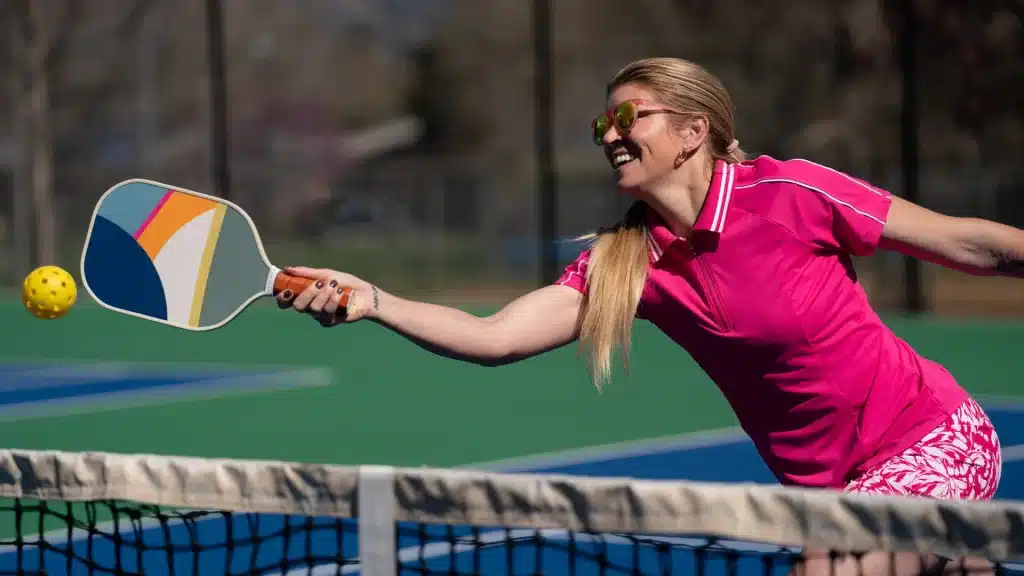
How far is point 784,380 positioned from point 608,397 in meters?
7.24

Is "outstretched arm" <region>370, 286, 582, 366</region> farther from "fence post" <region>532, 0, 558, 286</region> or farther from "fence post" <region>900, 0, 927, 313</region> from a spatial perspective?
"fence post" <region>532, 0, 558, 286</region>

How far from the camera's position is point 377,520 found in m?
3.25

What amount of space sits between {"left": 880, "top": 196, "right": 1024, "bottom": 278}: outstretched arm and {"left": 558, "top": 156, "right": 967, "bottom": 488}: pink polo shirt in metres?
0.06

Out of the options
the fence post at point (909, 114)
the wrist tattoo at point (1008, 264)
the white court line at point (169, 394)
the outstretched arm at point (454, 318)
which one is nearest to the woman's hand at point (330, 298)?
the outstretched arm at point (454, 318)

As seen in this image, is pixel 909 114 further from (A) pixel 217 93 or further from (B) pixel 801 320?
(B) pixel 801 320

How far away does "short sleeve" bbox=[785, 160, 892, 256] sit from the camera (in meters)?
3.61

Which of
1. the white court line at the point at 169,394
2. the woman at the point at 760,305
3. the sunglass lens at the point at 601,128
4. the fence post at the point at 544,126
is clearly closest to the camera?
the woman at the point at 760,305

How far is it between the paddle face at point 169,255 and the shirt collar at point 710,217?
2.98 feet

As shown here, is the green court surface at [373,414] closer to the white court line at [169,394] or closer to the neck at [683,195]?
the white court line at [169,394]

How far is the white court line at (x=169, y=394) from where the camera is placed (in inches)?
416

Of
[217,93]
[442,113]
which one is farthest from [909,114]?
[442,113]

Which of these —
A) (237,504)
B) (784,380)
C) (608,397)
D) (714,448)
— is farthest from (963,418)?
(608,397)

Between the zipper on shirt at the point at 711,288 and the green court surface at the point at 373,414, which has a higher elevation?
the zipper on shirt at the point at 711,288

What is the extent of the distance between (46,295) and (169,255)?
101 cm
